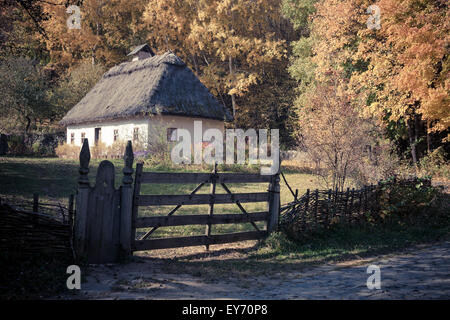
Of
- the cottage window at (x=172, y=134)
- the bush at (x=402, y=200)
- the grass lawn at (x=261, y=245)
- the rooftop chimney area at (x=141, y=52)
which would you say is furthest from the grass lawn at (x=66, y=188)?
the rooftop chimney area at (x=141, y=52)

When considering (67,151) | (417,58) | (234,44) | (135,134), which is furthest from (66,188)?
(234,44)

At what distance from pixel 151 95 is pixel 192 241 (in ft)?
59.1

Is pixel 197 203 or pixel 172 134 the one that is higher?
pixel 172 134

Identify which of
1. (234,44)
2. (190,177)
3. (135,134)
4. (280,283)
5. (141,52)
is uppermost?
(234,44)

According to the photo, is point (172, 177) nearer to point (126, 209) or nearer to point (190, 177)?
point (190, 177)

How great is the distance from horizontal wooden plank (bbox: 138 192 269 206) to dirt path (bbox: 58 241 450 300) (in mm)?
1034

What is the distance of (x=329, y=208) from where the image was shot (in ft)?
31.1

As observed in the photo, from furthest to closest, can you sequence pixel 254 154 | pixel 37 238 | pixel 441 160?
pixel 254 154 → pixel 441 160 → pixel 37 238

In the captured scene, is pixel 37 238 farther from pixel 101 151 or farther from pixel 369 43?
pixel 101 151

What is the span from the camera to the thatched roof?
79.7 feet

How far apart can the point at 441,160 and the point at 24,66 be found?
99.3 ft

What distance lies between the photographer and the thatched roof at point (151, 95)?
24.3 meters
